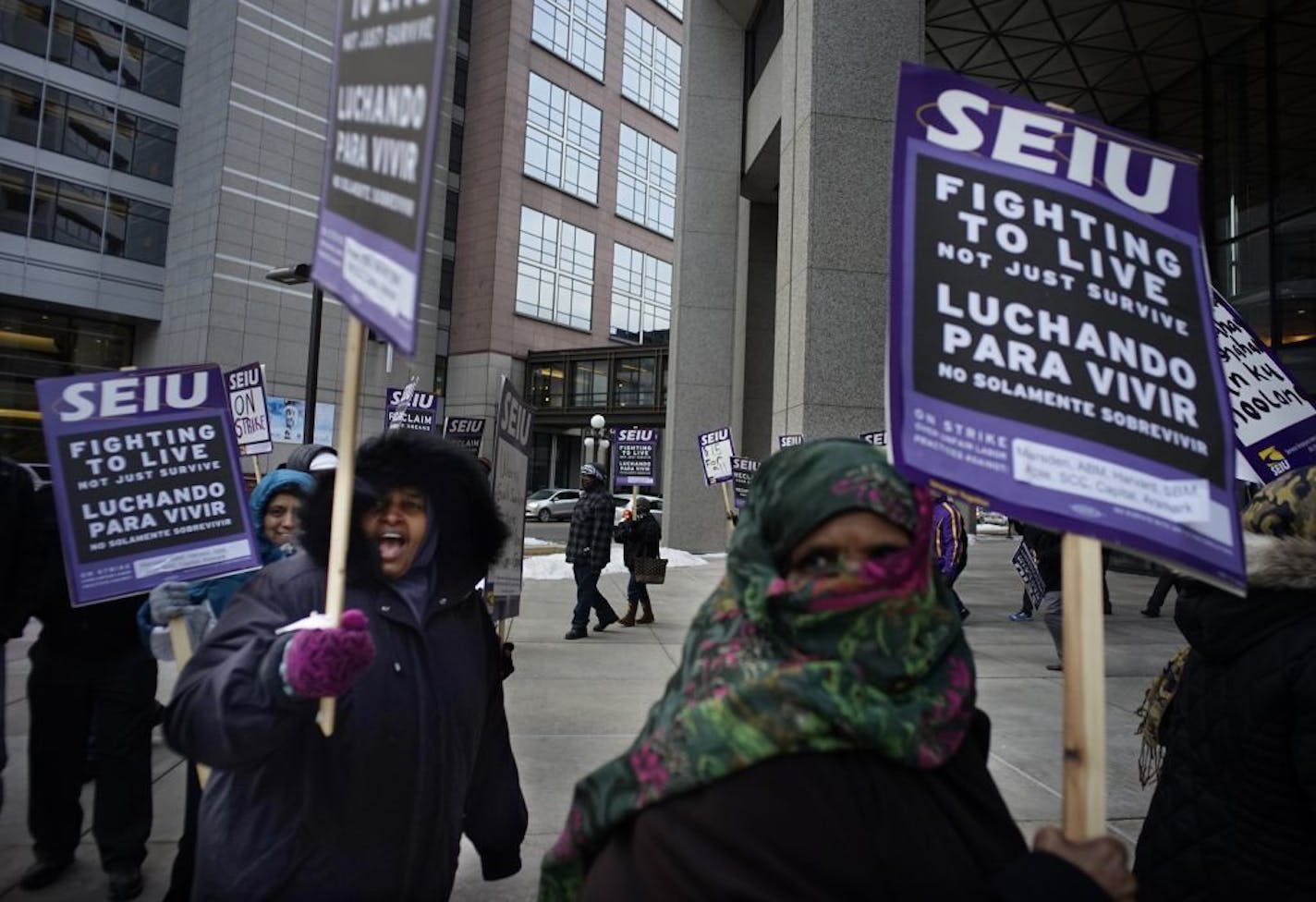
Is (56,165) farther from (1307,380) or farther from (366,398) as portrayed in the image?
(1307,380)

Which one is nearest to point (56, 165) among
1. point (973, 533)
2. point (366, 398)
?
point (366, 398)

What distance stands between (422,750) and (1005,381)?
1.60 metres

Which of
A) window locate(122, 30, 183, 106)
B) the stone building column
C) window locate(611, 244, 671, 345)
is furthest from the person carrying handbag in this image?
window locate(611, 244, 671, 345)

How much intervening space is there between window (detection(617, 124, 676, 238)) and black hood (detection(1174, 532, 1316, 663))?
152ft

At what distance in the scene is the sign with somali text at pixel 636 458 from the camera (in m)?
12.0

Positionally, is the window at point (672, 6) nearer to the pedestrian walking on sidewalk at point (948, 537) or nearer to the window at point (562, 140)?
the window at point (562, 140)

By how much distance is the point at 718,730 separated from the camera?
46.2 inches

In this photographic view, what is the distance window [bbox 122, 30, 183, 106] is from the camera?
104 ft

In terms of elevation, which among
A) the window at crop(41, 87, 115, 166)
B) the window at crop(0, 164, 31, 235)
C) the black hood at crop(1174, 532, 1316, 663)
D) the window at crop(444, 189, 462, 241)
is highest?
the window at crop(444, 189, 462, 241)

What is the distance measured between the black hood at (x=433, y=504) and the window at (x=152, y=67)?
1495 inches

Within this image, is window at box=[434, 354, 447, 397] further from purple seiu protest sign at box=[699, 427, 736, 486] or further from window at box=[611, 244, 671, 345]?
purple seiu protest sign at box=[699, 427, 736, 486]

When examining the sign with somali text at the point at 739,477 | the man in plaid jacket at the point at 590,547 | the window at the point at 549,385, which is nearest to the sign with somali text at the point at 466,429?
the man in plaid jacket at the point at 590,547

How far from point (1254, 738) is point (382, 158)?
2333mm

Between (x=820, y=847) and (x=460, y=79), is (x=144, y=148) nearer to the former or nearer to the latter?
(x=460, y=79)
